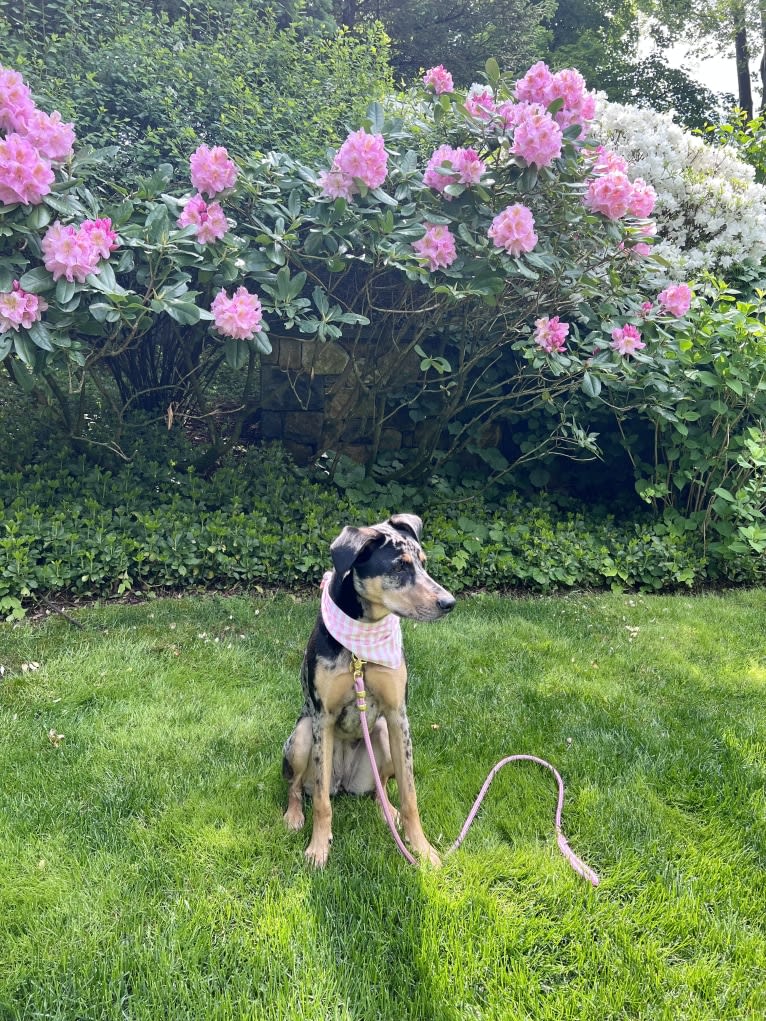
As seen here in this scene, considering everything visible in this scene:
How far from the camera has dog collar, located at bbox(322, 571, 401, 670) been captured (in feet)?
6.45

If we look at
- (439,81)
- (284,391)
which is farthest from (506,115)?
(284,391)

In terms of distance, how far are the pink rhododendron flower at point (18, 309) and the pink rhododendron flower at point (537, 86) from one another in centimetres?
321

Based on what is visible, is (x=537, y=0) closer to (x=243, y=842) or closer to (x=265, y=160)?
(x=265, y=160)

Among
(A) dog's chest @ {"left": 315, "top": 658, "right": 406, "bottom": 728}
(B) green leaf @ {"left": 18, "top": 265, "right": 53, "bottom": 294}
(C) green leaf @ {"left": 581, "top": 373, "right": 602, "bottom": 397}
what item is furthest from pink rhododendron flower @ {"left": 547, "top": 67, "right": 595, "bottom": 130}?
(A) dog's chest @ {"left": 315, "top": 658, "right": 406, "bottom": 728}

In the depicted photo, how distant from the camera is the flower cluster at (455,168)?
383cm

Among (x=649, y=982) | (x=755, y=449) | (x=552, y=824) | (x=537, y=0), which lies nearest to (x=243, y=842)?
(x=552, y=824)

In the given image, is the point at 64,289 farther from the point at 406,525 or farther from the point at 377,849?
the point at 377,849

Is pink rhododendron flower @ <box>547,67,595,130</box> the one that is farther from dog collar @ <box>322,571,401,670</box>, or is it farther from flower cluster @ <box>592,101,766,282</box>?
dog collar @ <box>322,571,401,670</box>

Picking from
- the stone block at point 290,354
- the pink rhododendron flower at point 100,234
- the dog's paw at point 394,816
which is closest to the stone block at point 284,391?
the stone block at point 290,354

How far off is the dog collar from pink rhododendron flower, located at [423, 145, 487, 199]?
3.11 meters

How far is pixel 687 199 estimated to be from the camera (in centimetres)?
596

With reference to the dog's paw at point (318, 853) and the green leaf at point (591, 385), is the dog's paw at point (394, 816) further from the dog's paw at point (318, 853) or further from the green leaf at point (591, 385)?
the green leaf at point (591, 385)

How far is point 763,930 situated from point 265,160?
4.87 m

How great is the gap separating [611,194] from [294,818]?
157 inches
